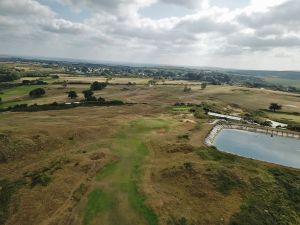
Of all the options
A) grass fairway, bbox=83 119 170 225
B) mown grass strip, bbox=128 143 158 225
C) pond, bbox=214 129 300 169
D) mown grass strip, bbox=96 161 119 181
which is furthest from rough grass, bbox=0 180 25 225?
pond, bbox=214 129 300 169

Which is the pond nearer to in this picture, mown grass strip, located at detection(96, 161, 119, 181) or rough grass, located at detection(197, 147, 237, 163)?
rough grass, located at detection(197, 147, 237, 163)

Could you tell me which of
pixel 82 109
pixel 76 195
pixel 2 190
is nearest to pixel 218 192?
pixel 76 195

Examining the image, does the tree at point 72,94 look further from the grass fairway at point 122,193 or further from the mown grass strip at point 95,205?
the mown grass strip at point 95,205

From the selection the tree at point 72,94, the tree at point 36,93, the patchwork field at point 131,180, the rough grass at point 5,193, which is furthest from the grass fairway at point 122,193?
the tree at point 36,93

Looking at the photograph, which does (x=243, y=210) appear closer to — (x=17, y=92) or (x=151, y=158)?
(x=151, y=158)

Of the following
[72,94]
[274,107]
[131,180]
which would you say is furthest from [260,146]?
[72,94]
